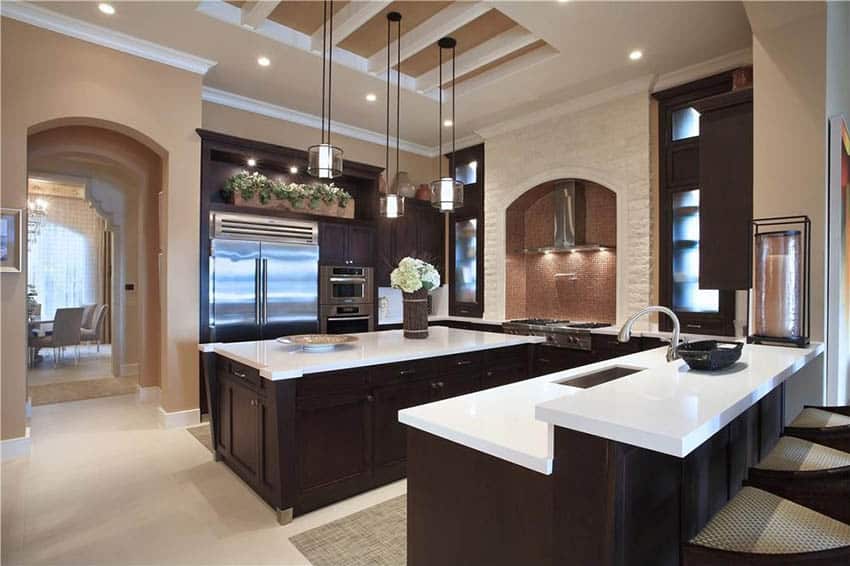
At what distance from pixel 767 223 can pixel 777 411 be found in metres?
1.12

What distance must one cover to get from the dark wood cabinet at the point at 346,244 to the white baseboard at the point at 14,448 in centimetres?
296

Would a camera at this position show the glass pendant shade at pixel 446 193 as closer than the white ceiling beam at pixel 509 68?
Yes

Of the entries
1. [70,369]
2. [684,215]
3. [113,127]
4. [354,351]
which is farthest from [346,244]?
[70,369]

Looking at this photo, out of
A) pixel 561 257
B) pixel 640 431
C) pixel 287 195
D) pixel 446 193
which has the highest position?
pixel 287 195

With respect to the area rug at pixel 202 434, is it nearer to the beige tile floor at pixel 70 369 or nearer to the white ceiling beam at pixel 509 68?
the beige tile floor at pixel 70 369

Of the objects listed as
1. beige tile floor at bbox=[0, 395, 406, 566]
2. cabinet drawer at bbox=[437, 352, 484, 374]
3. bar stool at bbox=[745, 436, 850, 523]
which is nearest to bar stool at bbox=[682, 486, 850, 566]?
bar stool at bbox=[745, 436, 850, 523]

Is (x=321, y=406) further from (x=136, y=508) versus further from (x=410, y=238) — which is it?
(x=410, y=238)

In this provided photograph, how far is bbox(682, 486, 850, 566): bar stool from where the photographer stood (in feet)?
3.28

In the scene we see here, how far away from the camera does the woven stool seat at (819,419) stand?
6.38 ft

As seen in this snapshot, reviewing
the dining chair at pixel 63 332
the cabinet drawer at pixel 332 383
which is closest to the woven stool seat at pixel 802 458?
the cabinet drawer at pixel 332 383

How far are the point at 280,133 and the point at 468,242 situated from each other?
289 centimetres

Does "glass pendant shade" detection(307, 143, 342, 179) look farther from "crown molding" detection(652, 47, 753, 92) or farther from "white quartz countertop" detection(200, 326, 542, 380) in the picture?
"crown molding" detection(652, 47, 753, 92)

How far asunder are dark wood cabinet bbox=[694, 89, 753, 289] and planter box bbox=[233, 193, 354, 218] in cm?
377

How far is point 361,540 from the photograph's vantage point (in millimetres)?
2357
